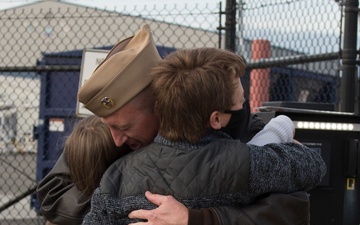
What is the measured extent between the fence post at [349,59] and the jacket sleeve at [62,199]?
2083 mm

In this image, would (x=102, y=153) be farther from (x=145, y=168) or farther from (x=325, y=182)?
(x=325, y=182)

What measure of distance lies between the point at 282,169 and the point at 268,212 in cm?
11

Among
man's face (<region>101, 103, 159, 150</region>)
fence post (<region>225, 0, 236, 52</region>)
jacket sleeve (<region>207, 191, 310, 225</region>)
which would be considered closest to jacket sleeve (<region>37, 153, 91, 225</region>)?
A: man's face (<region>101, 103, 159, 150</region>)

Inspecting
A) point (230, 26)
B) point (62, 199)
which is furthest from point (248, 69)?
point (62, 199)

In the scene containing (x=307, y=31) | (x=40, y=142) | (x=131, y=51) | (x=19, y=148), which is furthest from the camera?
(x=19, y=148)

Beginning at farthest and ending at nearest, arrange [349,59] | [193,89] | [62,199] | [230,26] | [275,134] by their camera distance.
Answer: [230,26]
[349,59]
[62,199]
[275,134]
[193,89]

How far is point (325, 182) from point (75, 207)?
1147mm

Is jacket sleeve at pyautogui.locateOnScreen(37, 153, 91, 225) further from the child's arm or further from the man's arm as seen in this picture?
the child's arm

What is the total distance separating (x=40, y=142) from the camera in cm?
791

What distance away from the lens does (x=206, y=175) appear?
164 cm

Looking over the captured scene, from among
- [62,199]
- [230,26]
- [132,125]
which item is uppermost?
[230,26]

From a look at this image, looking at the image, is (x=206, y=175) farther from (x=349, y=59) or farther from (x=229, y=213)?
(x=349, y=59)

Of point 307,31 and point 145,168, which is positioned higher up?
point 307,31

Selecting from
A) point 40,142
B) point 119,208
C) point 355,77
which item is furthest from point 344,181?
point 40,142
